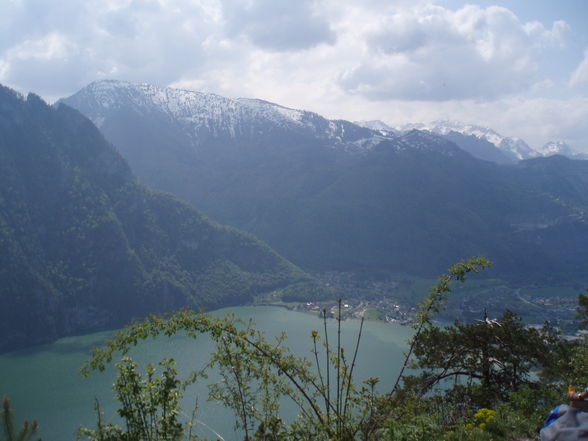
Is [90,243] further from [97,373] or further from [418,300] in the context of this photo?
[418,300]

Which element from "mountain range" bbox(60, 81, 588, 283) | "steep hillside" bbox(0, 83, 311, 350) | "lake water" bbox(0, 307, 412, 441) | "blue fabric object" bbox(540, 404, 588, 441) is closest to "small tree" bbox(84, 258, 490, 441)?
"blue fabric object" bbox(540, 404, 588, 441)

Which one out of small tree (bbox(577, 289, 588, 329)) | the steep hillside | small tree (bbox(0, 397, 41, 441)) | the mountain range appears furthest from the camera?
the mountain range

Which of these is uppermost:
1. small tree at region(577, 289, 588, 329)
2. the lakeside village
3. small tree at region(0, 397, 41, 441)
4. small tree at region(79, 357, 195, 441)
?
small tree at region(79, 357, 195, 441)

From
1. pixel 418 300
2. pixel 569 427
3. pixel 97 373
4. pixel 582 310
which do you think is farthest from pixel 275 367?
pixel 418 300

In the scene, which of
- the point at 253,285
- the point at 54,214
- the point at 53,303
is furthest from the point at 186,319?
the point at 54,214

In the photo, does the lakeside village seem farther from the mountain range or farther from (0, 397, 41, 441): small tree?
(0, 397, 41, 441): small tree

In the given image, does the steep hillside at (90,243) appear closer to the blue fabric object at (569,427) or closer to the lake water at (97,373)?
the lake water at (97,373)

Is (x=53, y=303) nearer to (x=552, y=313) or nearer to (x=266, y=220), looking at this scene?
(x=266, y=220)
